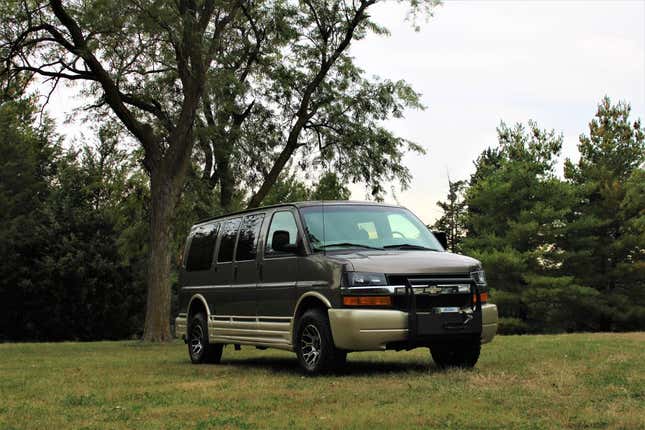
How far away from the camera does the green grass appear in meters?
7.30

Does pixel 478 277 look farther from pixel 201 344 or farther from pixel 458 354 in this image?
pixel 201 344

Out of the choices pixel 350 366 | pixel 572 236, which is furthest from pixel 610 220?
pixel 350 366

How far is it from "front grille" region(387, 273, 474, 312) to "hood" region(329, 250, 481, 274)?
7 centimetres

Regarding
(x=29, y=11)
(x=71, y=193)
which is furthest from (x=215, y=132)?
(x=71, y=193)

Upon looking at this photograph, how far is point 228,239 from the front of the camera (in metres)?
13.5

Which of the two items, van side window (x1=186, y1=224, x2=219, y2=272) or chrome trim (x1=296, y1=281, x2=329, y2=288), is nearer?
chrome trim (x1=296, y1=281, x2=329, y2=288)

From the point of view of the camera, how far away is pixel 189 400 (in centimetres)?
894

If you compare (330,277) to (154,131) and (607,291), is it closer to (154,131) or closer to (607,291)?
(154,131)

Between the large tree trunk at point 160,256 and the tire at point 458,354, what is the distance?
40.2ft

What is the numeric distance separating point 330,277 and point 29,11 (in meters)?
15.3

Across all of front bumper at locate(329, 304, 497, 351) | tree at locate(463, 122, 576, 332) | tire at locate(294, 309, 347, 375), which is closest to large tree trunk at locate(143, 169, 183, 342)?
tire at locate(294, 309, 347, 375)

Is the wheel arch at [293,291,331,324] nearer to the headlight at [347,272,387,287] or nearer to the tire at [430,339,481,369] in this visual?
the headlight at [347,272,387,287]

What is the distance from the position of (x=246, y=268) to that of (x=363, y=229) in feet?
6.73

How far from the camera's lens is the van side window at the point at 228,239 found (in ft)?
43.7
